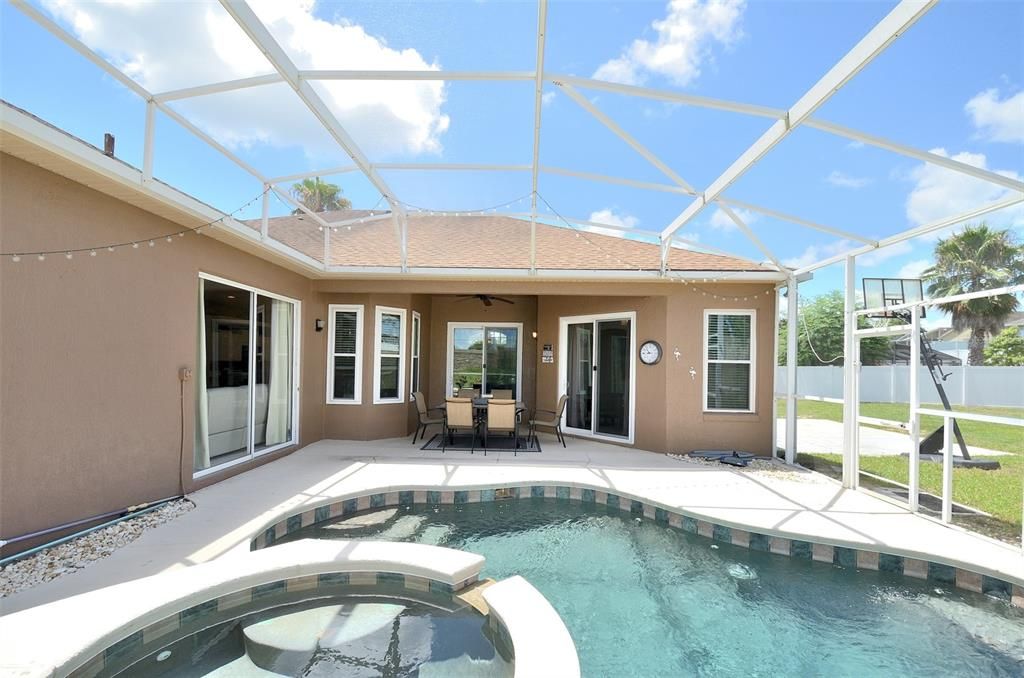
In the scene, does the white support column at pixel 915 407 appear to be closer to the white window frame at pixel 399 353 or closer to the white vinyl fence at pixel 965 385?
the white vinyl fence at pixel 965 385

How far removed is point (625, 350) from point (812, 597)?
17.2 feet

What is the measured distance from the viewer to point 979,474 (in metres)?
6.82

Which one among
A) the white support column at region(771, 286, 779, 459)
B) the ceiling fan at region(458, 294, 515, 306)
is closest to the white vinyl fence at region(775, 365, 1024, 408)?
the white support column at region(771, 286, 779, 459)

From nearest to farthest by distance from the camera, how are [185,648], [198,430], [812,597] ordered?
[185,648]
[812,597]
[198,430]

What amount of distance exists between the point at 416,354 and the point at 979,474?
9334 millimetres

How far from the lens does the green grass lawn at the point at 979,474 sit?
482 centimetres

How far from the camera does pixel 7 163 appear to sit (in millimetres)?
3230

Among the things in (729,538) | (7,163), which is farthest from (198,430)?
(729,538)

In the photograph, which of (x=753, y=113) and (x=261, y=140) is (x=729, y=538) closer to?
(x=753, y=113)

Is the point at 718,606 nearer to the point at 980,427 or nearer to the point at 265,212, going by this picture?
the point at 265,212

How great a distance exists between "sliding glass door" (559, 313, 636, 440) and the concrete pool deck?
2.66ft

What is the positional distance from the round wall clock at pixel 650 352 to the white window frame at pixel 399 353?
4385 millimetres

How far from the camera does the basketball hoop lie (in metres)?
5.35

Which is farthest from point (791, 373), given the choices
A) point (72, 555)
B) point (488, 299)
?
point (72, 555)
